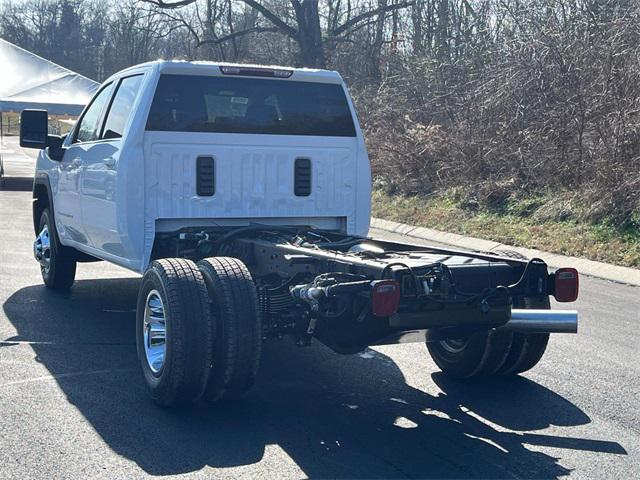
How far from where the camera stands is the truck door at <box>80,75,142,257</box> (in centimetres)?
726

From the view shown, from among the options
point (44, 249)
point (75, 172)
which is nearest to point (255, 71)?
point (75, 172)

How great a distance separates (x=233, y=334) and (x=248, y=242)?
1447 millimetres

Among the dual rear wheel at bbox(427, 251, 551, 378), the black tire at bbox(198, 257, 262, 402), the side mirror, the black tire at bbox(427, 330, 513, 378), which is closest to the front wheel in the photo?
the side mirror

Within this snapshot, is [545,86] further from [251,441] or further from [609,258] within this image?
[251,441]

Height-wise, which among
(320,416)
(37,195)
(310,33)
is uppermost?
(310,33)

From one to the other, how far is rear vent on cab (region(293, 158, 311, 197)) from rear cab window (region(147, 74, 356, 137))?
25cm

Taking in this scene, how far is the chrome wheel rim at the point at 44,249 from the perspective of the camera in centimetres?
929

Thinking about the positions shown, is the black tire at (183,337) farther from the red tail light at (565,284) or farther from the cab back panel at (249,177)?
the red tail light at (565,284)

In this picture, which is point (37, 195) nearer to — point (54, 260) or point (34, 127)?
point (54, 260)

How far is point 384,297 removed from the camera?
4910 mm

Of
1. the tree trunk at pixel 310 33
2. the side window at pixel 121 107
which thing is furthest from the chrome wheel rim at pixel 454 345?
the tree trunk at pixel 310 33

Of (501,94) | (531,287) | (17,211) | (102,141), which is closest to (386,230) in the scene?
(501,94)

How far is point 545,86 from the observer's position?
16.9 meters

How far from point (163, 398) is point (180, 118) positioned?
2.54 metres
